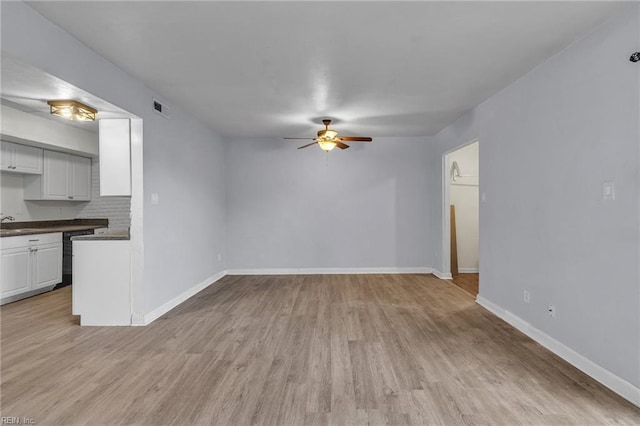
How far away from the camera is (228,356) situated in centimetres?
290

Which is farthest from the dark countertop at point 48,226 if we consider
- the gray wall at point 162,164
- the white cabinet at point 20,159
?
the gray wall at point 162,164

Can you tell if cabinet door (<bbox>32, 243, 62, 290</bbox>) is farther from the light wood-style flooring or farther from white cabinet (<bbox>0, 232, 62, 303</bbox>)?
the light wood-style flooring

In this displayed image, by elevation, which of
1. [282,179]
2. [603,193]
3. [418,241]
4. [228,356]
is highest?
[282,179]

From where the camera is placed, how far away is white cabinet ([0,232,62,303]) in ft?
14.6

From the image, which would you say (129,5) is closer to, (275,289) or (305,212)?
(275,289)

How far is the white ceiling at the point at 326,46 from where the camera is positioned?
2.27 metres

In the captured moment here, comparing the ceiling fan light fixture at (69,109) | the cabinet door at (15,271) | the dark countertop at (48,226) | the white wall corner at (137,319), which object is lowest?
the white wall corner at (137,319)

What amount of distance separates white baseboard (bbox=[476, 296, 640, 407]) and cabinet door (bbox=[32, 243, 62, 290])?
6.20m

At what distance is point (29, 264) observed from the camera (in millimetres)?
4758

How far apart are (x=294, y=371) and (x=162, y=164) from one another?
2.90 metres

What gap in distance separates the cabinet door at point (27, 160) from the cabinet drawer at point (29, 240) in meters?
1.02

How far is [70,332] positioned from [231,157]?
385 centimetres

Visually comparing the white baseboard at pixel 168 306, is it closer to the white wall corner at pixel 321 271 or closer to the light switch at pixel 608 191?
the white wall corner at pixel 321 271

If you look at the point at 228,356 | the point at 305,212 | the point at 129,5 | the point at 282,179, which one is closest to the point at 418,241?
the point at 305,212
